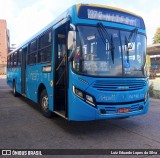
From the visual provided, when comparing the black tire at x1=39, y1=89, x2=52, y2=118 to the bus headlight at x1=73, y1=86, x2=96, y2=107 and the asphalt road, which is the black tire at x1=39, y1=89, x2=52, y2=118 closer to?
the asphalt road

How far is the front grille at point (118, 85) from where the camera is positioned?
547cm

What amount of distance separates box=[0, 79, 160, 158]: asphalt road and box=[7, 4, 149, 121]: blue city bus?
1.74 ft

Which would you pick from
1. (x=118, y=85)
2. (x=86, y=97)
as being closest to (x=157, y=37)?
(x=118, y=85)

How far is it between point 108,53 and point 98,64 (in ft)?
1.31

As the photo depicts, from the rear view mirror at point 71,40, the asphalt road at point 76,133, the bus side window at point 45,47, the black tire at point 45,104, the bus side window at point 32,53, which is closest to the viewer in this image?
the asphalt road at point 76,133

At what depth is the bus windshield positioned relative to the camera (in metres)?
5.47

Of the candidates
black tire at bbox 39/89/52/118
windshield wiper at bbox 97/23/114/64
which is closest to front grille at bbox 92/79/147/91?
windshield wiper at bbox 97/23/114/64

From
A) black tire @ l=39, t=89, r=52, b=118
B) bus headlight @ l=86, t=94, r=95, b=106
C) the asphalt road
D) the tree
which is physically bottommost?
the asphalt road

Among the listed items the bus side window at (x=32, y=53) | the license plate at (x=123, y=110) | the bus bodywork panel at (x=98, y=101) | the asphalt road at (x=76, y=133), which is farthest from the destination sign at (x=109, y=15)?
the bus side window at (x=32, y=53)

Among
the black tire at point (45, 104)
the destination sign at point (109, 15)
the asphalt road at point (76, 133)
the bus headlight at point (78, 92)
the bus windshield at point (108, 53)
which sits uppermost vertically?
the destination sign at point (109, 15)

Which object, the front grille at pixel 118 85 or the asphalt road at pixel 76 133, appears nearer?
the asphalt road at pixel 76 133

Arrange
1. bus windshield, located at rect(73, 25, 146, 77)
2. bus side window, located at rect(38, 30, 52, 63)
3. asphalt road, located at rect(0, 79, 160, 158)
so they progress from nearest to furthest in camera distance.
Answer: asphalt road, located at rect(0, 79, 160, 158), bus windshield, located at rect(73, 25, 146, 77), bus side window, located at rect(38, 30, 52, 63)

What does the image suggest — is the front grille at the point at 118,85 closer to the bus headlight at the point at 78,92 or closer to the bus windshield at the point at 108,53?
the bus windshield at the point at 108,53

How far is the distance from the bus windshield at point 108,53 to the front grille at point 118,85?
0.17 meters
